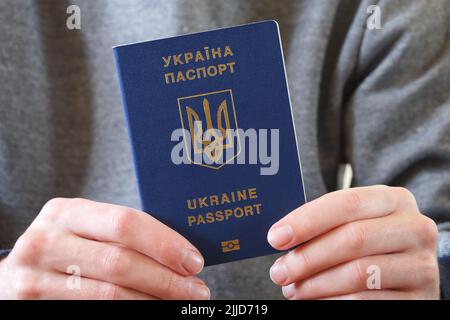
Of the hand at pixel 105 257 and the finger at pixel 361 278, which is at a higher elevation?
the hand at pixel 105 257

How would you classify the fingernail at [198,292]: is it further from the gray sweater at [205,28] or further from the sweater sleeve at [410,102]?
the sweater sleeve at [410,102]

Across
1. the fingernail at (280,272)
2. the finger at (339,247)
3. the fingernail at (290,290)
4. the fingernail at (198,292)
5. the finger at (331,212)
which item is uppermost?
the finger at (331,212)

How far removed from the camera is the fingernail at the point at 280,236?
0.68 metres

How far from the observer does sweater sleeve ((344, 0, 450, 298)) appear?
0.94 meters

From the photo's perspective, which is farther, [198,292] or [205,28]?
[205,28]

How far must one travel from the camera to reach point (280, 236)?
676 millimetres

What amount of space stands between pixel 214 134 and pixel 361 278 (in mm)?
238

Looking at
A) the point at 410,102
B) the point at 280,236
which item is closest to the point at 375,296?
the point at 280,236

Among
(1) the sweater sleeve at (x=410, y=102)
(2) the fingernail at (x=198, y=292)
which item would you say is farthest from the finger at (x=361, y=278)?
(1) the sweater sleeve at (x=410, y=102)

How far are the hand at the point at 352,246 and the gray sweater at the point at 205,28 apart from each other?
230mm

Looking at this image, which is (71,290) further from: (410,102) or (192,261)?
(410,102)

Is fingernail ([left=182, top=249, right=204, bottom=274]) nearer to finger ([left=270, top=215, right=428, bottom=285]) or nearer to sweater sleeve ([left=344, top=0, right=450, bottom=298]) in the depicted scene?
finger ([left=270, top=215, right=428, bottom=285])

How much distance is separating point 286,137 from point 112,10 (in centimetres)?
45
